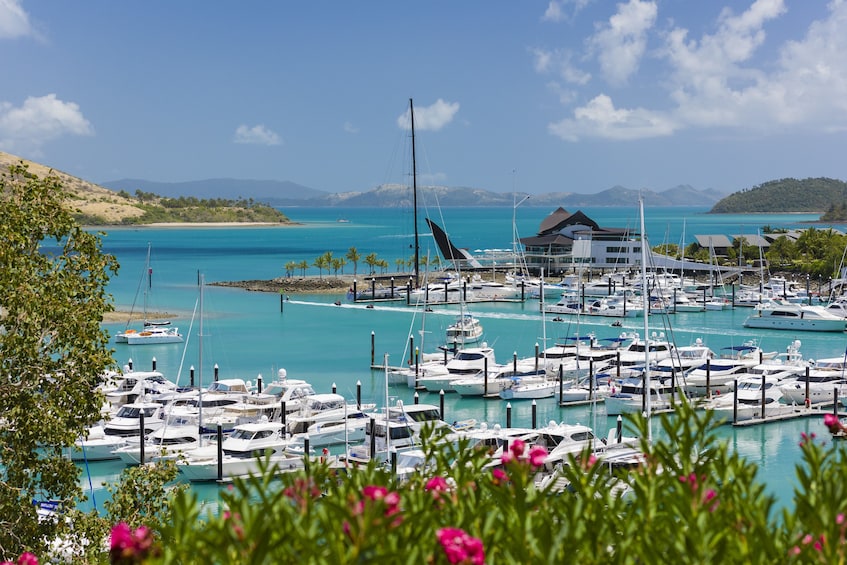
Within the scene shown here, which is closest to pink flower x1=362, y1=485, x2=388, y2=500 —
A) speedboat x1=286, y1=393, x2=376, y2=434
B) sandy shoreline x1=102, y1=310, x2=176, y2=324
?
speedboat x1=286, y1=393, x2=376, y2=434

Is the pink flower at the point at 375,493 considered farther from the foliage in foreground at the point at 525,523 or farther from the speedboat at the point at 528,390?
the speedboat at the point at 528,390

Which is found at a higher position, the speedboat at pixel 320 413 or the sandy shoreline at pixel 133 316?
the sandy shoreline at pixel 133 316

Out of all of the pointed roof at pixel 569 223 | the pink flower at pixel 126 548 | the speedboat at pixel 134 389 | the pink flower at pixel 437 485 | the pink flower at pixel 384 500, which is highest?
the pointed roof at pixel 569 223

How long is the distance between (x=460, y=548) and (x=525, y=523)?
44.2 inches

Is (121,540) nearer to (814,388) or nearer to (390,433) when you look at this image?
(390,433)

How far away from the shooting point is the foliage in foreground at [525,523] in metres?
6.79

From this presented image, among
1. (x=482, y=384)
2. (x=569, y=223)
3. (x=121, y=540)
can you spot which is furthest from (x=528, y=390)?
(x=569, y=223)

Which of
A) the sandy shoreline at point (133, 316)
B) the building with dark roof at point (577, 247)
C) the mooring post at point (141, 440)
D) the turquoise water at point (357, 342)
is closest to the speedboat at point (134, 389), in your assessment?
the turquoise water at point (357, 342)

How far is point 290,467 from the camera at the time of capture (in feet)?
103

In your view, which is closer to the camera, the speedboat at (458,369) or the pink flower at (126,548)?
the pink flower at (126,548)

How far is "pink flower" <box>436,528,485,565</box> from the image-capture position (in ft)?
20.7

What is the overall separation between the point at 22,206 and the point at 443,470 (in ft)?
30.6

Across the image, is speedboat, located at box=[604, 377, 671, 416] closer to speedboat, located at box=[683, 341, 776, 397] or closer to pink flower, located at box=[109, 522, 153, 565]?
speedboat, located at box=[683, 341, 776, 397]

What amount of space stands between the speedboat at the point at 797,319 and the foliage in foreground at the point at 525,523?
6540cm
